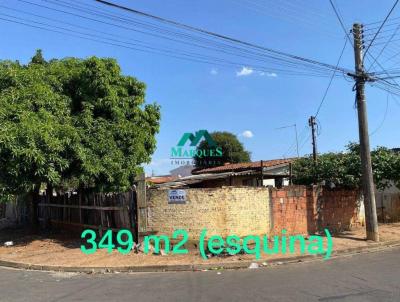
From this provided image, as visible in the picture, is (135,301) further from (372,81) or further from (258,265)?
(372,81)

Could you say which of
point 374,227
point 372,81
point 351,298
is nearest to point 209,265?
point 351,298

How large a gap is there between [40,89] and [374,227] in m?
12.0

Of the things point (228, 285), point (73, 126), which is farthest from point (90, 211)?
point (228, 285)

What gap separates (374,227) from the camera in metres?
16.1

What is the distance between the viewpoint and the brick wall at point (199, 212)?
14.3m

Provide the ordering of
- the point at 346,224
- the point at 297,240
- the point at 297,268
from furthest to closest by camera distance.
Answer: the point at 346,224 < the point at 297,240 < the point at 297,268

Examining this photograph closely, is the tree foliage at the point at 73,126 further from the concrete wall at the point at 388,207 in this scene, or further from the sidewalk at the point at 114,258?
the concrete wall at the point at 388,207

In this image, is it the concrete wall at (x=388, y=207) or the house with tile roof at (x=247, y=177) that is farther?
the house with tile roof at (x=247, y=177)

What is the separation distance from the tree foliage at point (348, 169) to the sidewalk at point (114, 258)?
323 cm

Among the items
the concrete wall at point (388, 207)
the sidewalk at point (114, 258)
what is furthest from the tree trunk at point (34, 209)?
the concrete wall at point (388, 207)

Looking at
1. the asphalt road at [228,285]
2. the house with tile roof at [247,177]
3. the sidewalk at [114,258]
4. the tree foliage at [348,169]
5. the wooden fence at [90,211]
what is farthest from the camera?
the house with tile roof at [247,177]

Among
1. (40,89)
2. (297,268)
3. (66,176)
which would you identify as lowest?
(297,268)

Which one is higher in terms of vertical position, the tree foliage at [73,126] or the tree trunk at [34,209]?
the tree foliage at [73,126]

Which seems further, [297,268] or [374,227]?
[374,227]
